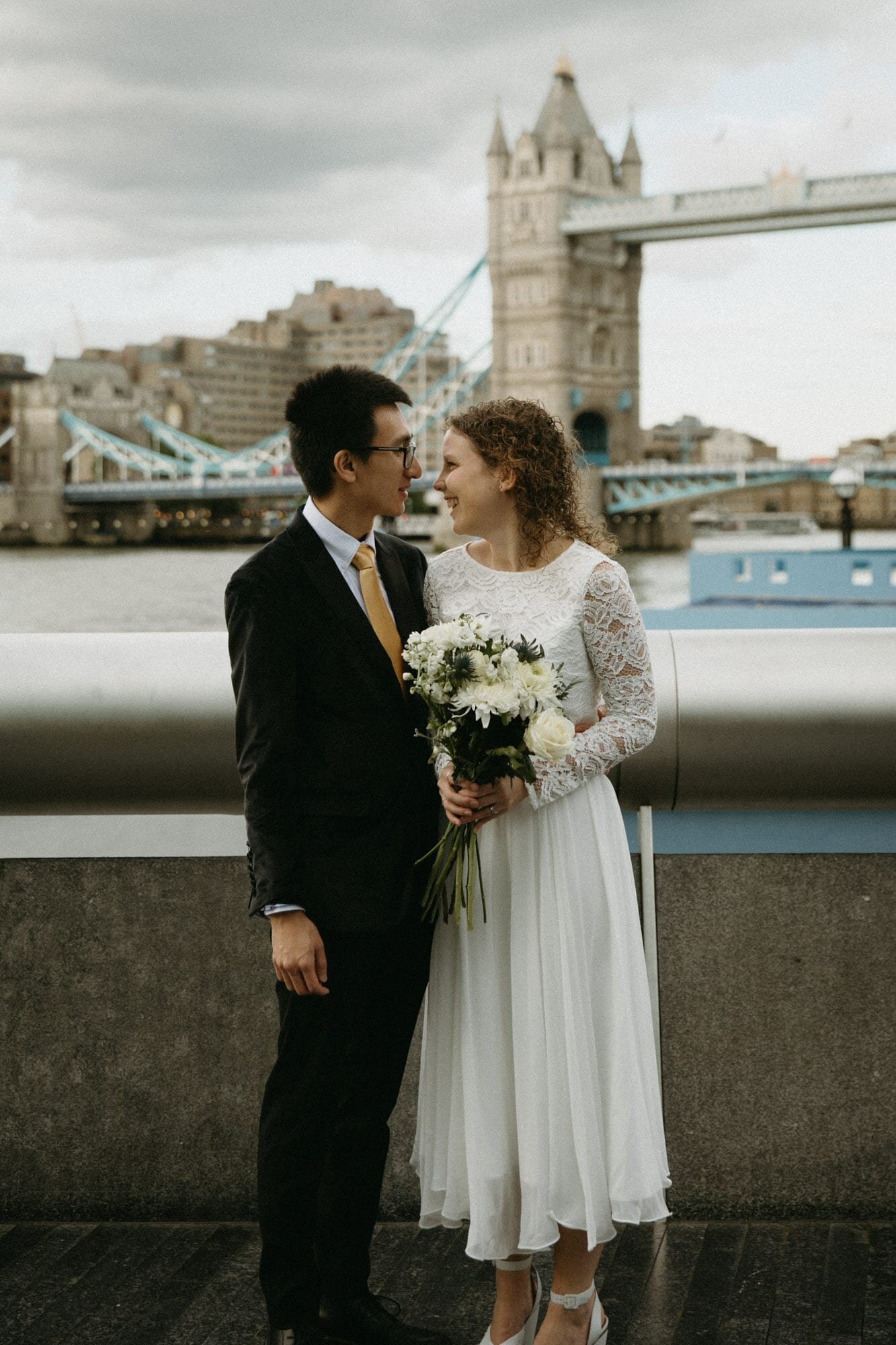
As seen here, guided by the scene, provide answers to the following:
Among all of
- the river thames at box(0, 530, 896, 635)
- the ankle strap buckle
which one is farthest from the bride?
the river thames at box(0, 530, 896, 635)

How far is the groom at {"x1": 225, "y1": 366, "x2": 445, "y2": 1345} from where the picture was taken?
1420 millimetres

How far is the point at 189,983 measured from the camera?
1886 mm

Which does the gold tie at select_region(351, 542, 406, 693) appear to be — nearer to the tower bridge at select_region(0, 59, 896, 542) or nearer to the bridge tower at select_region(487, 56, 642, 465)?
the tower bridge at select_region(0, 59, 896, 542)

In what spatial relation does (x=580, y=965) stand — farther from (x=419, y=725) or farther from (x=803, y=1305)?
(x=803, y=1305)

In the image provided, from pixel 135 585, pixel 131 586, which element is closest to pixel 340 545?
pixel 131 586

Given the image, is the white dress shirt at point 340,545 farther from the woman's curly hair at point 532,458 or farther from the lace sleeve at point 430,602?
the woman's curly hair at point 532,458

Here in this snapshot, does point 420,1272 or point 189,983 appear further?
point 189,983

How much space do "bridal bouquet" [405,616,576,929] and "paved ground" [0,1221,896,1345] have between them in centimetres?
58

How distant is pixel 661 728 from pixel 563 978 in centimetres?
41

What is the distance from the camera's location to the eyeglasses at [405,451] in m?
1.46

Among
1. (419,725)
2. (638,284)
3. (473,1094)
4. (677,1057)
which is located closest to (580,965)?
(473,1094)

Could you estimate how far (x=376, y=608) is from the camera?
4.92 ft

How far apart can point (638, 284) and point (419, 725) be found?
179 ft

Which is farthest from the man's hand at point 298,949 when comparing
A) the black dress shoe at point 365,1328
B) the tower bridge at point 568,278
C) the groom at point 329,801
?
the tower bridge at point 568,278
